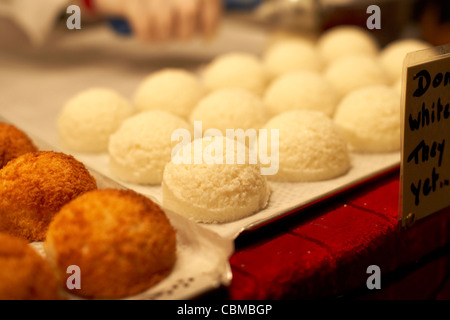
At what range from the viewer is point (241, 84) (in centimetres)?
179

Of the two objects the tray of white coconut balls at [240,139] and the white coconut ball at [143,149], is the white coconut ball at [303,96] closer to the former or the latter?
the tray of white coconut balls at [240,139]

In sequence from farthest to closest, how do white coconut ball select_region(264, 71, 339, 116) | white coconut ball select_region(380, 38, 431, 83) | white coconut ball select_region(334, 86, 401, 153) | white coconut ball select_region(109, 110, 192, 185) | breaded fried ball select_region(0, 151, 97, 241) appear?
white coconut ball select_region(380, 38, 431, 83), white coconut ball select_region(264, 71, 339, 116), white coconut ball select_region(334, 86, 401, 153), white coconut ball select_region(109, 110, 192, 185), breaded fried ball select_region(0, 151, 97, 241)

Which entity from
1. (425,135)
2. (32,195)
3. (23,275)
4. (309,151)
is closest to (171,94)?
(309,151)

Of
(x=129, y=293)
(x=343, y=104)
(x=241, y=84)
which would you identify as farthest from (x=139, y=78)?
(x=129, y=293)

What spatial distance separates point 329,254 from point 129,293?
0.38 m

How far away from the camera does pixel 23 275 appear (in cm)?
68

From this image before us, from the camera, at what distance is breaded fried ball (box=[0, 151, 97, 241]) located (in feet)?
3.03

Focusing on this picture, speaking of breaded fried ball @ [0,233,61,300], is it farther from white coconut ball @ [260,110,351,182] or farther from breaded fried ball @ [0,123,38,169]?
white coconut ball @ [260,110,351,182]

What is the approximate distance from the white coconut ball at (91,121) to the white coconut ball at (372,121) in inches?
26.6

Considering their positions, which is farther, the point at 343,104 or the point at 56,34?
the point at 56,34

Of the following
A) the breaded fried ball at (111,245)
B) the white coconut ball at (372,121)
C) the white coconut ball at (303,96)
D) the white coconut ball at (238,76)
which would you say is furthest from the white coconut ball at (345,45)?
the breaded fried ball at (111,245)

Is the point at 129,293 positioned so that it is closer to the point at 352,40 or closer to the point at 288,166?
the point at 288,166

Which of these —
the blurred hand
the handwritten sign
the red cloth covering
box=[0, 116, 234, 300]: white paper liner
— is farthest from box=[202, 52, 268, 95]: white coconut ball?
box=[0, 116, 234, 300]: white paper liner

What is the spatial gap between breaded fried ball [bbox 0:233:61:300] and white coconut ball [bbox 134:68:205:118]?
0.92 metres
